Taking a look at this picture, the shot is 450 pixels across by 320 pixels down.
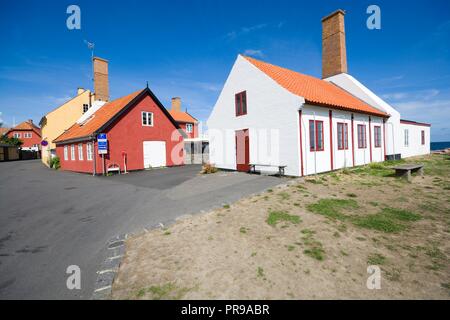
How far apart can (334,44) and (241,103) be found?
12047 millimetres

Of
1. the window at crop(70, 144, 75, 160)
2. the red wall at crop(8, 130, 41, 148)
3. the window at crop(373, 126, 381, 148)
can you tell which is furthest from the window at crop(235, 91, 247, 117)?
the red wall at crop(8, 130, 41, 148)

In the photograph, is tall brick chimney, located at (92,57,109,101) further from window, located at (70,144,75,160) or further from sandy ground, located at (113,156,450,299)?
sandy ground, located at (113,156,450,299)

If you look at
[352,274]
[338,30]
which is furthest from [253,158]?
[338,30]

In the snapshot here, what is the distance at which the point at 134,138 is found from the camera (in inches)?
713

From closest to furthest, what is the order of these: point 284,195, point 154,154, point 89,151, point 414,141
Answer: point 284,195 → point 89,151 → point 154,154 → point 414,141

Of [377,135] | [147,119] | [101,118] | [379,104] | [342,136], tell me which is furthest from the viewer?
[147,119]

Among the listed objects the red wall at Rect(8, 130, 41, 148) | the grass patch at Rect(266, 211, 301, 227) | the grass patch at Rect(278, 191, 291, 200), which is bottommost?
the grass patch at Rect(266, 211, 301, 227)

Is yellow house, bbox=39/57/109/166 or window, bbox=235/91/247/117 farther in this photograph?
yellow house, bbox=39/57/109/166

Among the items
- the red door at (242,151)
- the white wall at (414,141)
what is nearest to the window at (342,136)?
the red door at (242,151)

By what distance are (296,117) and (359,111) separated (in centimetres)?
672

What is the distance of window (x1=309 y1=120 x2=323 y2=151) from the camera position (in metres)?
11.9

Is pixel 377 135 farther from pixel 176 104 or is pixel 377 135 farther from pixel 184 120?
pixel 176 104

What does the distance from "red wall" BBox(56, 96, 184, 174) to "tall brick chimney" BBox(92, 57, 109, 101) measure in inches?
270

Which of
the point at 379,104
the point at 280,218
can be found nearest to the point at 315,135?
the point at 280,218
